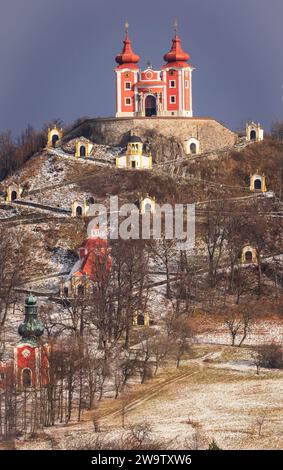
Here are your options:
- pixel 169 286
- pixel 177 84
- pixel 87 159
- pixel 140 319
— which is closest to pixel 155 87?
pixel 177 84

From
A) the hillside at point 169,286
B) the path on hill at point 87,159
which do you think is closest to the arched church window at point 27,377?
the hillside at point 169,286

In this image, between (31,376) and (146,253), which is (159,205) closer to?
(146,253)

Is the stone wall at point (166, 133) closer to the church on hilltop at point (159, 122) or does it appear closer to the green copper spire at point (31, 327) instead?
the church on hilltop at point (159, 122)

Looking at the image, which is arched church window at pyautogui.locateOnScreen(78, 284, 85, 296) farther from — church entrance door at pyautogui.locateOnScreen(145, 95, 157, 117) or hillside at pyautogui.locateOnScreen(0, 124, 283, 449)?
church entrance door at pyautogui.locateOnScreen(145, 95, 157, 117)

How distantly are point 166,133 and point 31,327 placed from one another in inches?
1729

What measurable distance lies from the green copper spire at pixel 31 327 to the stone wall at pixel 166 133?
4107 cm

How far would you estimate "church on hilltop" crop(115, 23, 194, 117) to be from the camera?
524 feet

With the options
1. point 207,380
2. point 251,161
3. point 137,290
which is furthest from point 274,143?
point 207,380

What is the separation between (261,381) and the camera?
115000 millimetres

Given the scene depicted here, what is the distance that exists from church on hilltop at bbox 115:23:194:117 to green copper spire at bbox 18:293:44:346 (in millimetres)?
44646

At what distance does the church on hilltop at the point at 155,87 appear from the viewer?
160 metres

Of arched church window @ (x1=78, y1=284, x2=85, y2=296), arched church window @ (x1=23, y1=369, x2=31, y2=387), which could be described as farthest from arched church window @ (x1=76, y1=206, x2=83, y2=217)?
arched church window @ (x1=23, y1=369, x2=31, y2=387)

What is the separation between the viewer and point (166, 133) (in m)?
158

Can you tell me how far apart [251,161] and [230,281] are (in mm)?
20062
